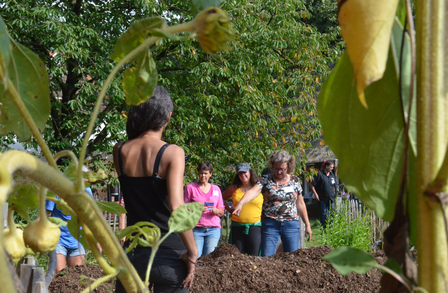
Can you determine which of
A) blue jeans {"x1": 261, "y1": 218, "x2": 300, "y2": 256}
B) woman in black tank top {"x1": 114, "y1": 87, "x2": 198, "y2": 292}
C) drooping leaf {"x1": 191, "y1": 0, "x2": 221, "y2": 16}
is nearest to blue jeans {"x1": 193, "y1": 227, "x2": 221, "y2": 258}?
blue jeans {"x1": 261, "y1": 218, "x2": 300, "y2": 256}

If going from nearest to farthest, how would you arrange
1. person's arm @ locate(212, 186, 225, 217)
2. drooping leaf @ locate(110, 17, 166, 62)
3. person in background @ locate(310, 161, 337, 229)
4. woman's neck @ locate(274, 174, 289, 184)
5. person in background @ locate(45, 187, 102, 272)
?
drooping leaf @ locate(110, 17, 166, 62) → person in background @ locate(45, 187, 102, 272) → woman's neck @ locate(274, 174, 289, 184) → person's arm @ locate(212, 186, 225, 217) → person in background @ locate(310, 161, 337, 229)

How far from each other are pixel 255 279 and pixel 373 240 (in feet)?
12.7

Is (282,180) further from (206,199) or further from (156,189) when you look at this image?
(156,189)

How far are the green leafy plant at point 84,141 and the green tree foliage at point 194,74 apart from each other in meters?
6.63

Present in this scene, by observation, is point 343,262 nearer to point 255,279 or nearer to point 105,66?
point 255,279

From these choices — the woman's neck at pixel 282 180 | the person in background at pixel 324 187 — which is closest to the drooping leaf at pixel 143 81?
the woman's neck at pixel 282 180

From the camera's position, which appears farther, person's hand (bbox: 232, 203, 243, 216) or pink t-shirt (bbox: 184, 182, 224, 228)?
pink t-shirt (bbox: 184, 182, 224, 228)

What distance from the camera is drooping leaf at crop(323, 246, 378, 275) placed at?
0.31 metres

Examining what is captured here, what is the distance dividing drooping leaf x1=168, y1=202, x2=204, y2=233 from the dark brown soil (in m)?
4.09

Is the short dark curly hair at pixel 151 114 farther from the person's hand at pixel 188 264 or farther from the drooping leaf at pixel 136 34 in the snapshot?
the drooping leaf at pixel 136 34

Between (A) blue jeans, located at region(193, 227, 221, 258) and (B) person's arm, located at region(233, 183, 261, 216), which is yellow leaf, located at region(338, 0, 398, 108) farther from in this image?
(A) blue jeans, located at region(193, 227, 221, 258)

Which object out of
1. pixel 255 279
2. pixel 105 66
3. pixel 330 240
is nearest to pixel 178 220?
pixel 255 279

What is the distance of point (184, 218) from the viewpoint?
56 cm

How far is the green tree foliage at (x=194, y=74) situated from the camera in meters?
7.23
